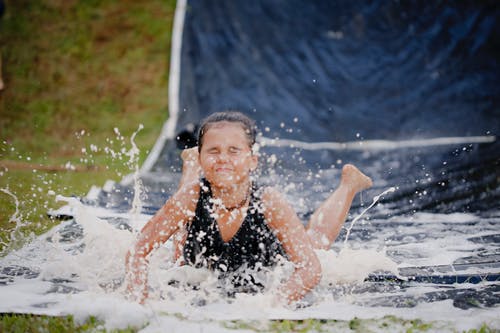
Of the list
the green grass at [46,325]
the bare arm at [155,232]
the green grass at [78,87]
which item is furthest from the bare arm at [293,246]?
the green grass at [78,87]

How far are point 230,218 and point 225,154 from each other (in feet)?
0.83

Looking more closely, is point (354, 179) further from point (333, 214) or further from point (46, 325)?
point (46, 325)

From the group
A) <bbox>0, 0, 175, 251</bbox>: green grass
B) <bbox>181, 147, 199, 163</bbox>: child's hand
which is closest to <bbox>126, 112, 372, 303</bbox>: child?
Answer: <bbox>181, 147, 199, 163</bbox>: child's hand

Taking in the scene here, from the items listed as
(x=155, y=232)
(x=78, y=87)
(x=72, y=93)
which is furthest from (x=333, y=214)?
(x=78, y=87)

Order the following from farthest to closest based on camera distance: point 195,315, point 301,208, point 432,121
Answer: point 432,121 < point 301,208 < point 195,315

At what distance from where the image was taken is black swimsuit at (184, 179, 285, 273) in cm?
223

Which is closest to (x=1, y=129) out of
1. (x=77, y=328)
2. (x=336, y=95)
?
(x=336, y=95)

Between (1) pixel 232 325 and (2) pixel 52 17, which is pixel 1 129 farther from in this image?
(1) pixel 232 325

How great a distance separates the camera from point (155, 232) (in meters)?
2.12

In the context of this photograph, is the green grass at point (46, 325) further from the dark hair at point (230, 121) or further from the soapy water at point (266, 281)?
the dark hair at point (230, 121)

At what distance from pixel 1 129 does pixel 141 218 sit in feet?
11.4

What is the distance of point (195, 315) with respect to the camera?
186 centimetres

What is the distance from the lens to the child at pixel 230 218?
7.00 ft

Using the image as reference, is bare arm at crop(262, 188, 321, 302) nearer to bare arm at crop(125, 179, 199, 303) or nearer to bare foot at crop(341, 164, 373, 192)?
bare arm at crop(125, 179, 199, 303)
